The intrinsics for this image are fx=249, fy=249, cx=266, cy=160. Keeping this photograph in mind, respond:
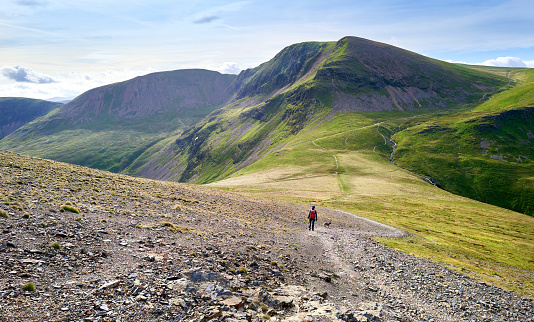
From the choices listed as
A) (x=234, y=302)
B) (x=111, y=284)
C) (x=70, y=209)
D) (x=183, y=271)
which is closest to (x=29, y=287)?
(x=111, y=284)

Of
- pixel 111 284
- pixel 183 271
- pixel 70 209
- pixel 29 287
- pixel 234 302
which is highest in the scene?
pixel 70 209

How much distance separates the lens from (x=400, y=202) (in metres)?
88.0

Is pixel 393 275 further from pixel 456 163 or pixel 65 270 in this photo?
pixel 456 163

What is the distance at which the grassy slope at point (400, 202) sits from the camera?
1558 inches

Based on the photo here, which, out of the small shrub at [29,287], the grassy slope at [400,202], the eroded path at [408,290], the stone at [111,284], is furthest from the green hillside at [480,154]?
the small shrub at [29,287]

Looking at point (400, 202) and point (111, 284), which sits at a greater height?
point (111, 284)

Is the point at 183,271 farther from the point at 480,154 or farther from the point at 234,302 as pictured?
the point at 480,154

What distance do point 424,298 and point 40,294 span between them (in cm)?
2588

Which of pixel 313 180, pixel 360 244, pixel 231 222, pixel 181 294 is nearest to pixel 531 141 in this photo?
pixel 313 180

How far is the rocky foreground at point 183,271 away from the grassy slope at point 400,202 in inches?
444

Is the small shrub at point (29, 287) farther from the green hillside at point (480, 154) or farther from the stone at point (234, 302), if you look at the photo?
the green hillside at point (480, 154)

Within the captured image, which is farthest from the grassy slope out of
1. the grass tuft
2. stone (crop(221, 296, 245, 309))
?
the grass tuft

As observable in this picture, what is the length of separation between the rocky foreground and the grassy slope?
11275 millimetres

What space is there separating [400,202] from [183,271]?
89597mm
